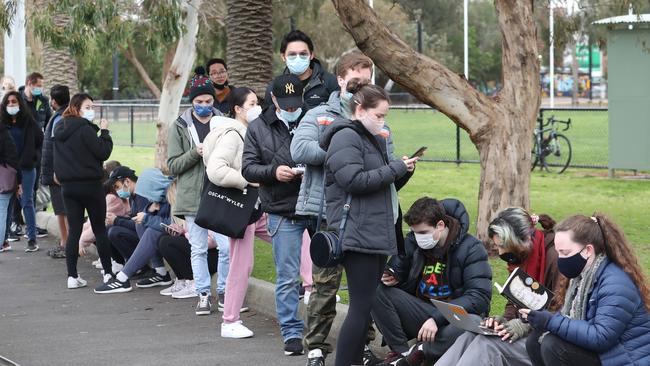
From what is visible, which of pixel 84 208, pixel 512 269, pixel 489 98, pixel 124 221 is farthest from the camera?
pixel 124 221

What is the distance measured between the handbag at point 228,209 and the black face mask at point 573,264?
10.9 ft

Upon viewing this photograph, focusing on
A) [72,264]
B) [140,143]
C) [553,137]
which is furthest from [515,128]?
[140,143]

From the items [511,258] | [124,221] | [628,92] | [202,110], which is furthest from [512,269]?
[628,92]

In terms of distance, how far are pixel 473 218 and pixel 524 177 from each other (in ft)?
12.1

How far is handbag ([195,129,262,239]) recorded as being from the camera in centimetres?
873

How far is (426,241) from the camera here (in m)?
7.17

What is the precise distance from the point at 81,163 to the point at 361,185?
4937mm

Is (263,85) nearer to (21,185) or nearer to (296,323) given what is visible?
(21,185)

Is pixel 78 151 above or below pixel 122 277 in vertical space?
above

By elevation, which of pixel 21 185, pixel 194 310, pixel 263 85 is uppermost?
pixel 263 85

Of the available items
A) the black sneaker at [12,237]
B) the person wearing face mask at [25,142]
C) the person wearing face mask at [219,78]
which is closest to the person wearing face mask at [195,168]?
the person wearing face mask at [219,78]

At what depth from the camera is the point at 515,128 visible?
10.9m

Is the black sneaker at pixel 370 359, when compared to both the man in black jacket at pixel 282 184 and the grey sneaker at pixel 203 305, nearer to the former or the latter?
the man in black jacket at pixel 282 184

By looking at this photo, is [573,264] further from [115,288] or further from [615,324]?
[115,288]
